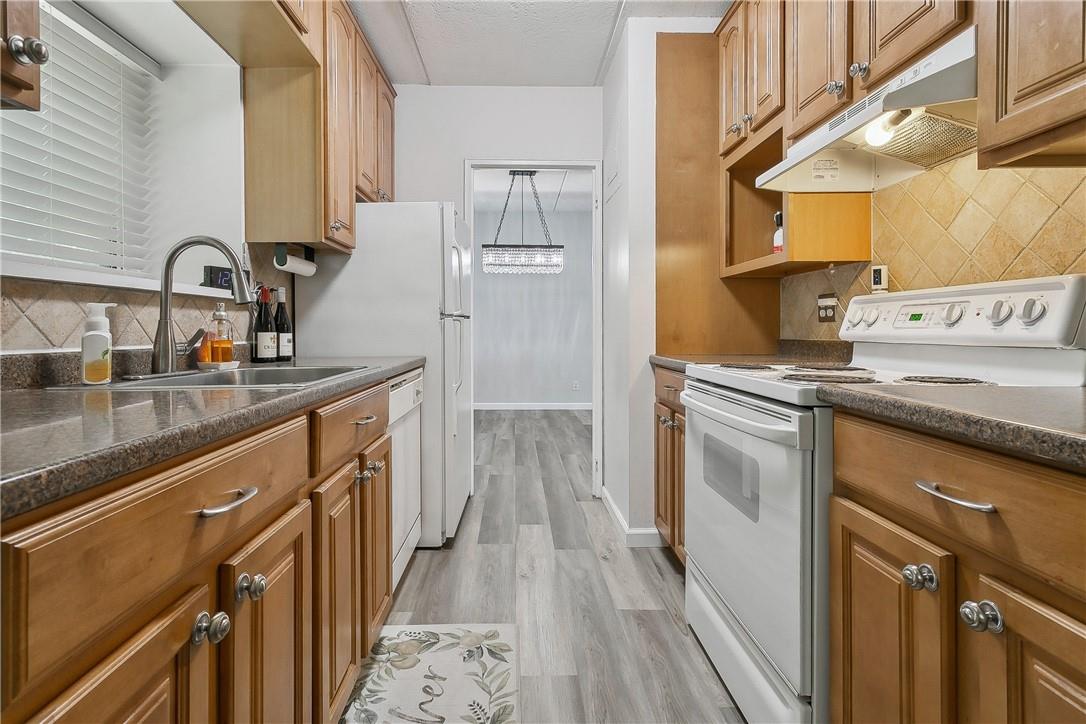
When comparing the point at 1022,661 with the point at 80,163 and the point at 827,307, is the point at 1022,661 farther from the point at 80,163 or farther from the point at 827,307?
the point at 80,163

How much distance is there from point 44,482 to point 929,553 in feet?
3.50

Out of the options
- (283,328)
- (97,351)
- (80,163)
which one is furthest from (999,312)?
(283,328)

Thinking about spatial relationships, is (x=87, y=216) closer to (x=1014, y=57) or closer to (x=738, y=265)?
(x=1014, y=57)

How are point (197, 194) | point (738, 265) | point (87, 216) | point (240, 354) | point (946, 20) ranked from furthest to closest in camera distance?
point (738, 265)
point (240, 354)
point (197, 194)
point (87, 216)
point (946, 20)

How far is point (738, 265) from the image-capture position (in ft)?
8.14

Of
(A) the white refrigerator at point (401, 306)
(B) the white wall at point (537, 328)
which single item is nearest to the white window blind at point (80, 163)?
(A) the white refrigerator at point (401, 306)

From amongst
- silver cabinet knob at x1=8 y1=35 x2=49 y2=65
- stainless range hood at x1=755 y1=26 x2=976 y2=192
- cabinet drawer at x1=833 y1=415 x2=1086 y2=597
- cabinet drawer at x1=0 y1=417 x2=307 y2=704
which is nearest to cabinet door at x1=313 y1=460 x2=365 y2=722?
cabinet drawer at x1=0 y1=417 x2=307 y2=704

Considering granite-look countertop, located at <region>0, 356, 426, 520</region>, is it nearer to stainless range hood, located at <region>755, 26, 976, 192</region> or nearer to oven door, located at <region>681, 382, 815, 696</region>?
oven door, located at <region>681, 382, 815, 696</region>

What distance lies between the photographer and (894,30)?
4.68 ft

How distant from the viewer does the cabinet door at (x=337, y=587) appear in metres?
1.15

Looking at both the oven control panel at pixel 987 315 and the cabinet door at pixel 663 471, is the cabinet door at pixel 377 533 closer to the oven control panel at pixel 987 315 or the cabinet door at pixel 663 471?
the cabinet door at pixel 663 471

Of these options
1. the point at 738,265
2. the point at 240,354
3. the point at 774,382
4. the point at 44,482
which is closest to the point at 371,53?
the point at 240,354

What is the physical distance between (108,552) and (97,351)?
930mm

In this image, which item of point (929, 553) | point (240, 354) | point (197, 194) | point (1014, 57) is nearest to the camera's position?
point (929, 553)
